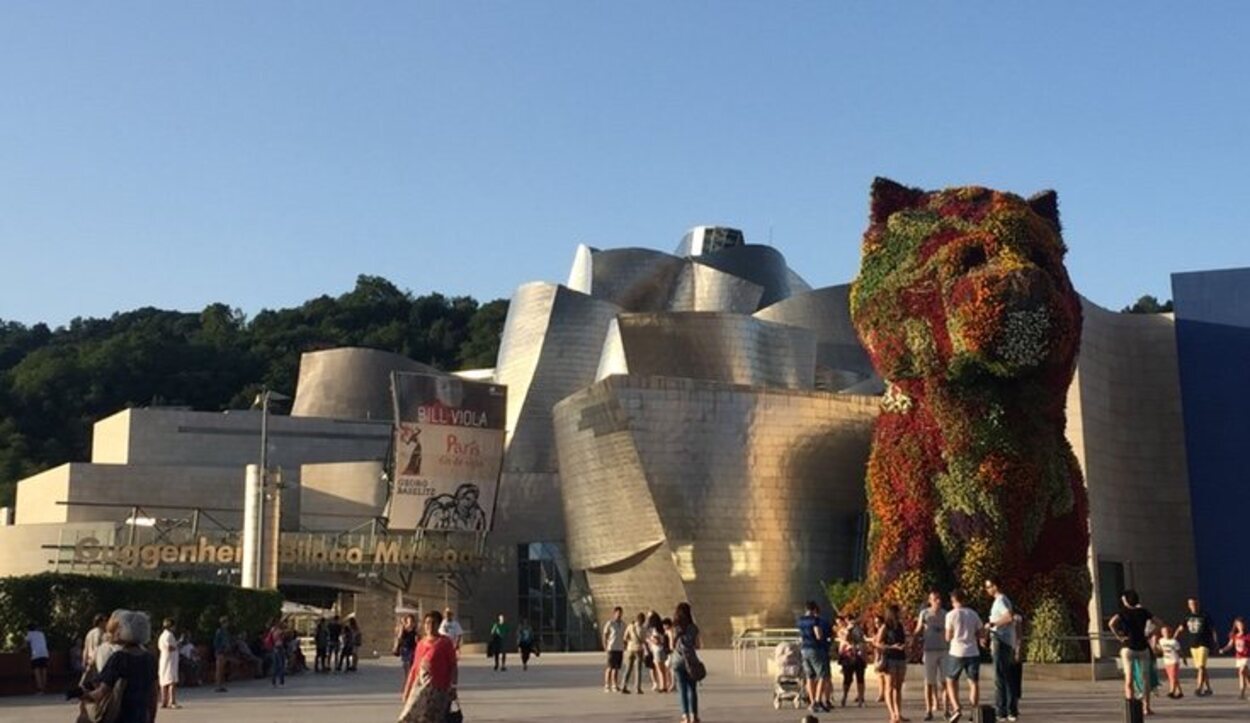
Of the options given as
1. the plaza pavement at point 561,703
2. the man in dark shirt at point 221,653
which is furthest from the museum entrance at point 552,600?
the man in dark shirt at point 221,653

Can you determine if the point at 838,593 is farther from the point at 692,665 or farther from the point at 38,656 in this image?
the point at 692,665

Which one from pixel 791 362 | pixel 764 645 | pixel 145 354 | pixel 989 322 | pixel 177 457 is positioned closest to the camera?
pixel 989 322

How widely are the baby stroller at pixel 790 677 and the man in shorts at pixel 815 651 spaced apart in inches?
11.6

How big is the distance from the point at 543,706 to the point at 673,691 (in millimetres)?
3738

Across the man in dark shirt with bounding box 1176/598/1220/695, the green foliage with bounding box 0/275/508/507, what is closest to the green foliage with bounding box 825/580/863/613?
the man in dark shirt with bounding box 1176/598/1220/695

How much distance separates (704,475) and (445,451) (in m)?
11.6

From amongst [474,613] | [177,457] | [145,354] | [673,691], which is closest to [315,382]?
[177,457]

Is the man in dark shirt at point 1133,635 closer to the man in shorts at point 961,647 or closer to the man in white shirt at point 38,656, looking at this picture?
the man in shorts at point 961,647

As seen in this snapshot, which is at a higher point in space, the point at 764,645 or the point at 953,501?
the point at 953,501

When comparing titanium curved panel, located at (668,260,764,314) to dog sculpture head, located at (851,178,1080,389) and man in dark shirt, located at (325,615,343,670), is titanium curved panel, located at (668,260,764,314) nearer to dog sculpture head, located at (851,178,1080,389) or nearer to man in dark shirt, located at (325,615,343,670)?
man in dark shirt, located at (325,615,343,670)

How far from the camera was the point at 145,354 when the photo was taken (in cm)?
10375

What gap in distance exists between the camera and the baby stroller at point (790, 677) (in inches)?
640

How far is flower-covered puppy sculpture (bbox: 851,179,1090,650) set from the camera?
20594mm

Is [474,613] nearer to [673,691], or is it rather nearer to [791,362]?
[791,362]
